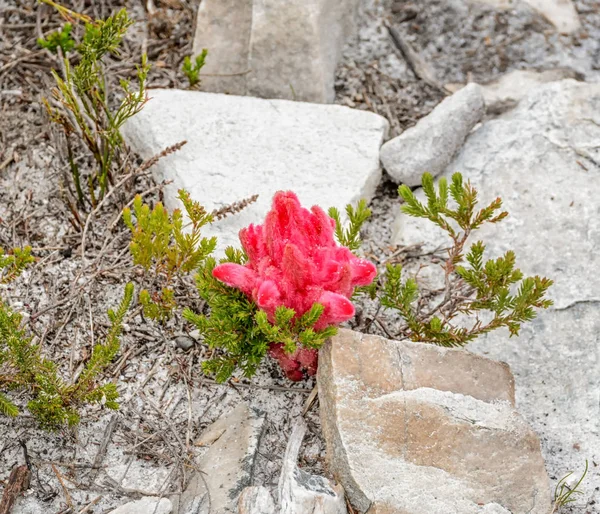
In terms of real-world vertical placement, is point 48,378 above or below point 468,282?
below

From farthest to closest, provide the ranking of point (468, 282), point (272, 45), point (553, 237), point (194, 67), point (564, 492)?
1. point (272, 45)
2. point (194, 67)
3. point (553, 237)
4. point (468, 282)
5. point (564, 492)

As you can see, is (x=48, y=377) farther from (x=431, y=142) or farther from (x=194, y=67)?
(x=431, y=142)

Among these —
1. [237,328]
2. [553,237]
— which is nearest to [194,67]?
[237,328]

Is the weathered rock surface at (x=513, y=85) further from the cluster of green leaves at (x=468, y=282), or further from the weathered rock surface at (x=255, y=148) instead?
the cluster of green leaves at (x=468, y=282)

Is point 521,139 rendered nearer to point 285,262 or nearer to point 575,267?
point 575,267

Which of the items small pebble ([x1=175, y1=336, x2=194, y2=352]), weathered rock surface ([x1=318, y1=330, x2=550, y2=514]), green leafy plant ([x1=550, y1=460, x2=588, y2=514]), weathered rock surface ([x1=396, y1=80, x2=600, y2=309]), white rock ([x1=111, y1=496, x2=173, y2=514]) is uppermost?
weathered rock surface ([x1=396, y1=80, x2=600, y2=309])

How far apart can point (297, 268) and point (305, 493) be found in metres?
0.78

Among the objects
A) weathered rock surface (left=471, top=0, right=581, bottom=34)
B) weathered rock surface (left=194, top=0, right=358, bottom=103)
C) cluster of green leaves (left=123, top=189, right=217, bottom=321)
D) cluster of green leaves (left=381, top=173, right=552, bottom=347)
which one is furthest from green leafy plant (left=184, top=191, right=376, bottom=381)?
weathered rock surface (left=471, top=0, right=581, bottom=34)

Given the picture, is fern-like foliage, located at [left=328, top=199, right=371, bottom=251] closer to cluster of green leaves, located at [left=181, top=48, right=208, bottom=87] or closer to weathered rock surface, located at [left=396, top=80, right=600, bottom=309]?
weathered rock surface, located at [left=396, top=80, right=600, bottom=309]

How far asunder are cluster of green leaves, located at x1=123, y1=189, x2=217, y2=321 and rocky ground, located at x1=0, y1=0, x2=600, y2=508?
226 mm

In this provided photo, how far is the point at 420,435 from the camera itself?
2.88 m

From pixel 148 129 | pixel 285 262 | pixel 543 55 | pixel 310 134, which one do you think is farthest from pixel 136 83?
pixel 543 55

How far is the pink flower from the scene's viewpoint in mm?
2846

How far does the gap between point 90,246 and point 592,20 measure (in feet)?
11.1
